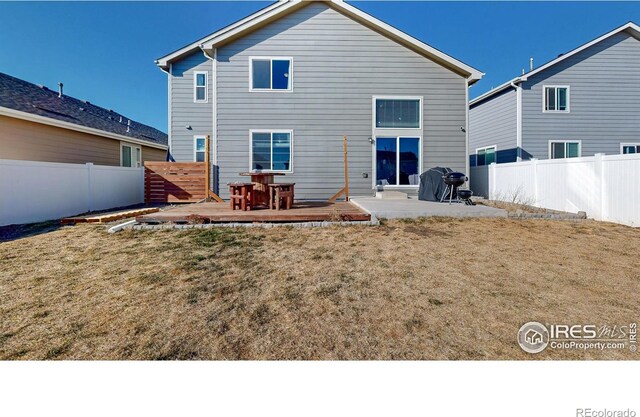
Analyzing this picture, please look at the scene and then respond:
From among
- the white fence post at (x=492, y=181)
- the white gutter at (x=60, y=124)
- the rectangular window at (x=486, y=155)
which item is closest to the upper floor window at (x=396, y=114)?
the white fence post at (x=492, y=181)

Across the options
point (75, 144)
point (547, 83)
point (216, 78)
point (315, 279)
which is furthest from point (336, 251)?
point (547, 83)

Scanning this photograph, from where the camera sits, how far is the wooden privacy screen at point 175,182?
10172 mm

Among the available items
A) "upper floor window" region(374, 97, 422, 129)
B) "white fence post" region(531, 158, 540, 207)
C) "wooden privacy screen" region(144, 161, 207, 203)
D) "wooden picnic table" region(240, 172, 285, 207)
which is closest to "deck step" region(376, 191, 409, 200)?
"upper floor window" region(374, 97, 422, 129)

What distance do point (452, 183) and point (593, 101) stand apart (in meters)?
10.7

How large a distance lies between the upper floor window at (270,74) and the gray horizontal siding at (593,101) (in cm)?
1102

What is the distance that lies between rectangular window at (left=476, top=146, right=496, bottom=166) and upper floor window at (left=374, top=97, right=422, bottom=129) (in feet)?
24.3

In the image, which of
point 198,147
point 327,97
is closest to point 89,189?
point 198,147

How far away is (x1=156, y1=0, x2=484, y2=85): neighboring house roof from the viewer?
9.63 meters

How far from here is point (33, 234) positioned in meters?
5.50

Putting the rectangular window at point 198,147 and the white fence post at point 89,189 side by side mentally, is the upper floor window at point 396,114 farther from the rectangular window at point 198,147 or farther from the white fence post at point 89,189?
the white fence post at point 89,189

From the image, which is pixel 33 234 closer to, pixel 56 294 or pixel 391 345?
pixel 56 294

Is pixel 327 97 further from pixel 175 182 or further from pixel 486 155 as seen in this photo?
pixel 486 155
